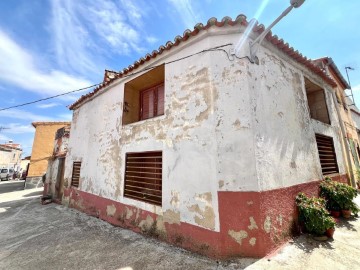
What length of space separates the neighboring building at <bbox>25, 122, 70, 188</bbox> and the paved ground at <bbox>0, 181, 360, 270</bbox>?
13.4m

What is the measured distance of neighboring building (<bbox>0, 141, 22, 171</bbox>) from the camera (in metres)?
34.5

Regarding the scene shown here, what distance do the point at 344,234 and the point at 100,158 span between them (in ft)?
23.9

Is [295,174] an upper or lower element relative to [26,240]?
upper

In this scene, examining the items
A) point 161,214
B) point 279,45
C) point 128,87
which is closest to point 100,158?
point 128,87

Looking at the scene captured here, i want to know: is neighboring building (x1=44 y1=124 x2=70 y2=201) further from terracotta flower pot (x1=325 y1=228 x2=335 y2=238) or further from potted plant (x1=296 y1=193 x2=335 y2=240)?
terracotta flower pot (x1=325 y1=228 x2=335 y2=238)

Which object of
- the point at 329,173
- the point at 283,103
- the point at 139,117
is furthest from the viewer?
the point at 139,117

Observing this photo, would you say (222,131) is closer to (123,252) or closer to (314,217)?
(314,217)

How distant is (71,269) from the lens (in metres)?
3.49

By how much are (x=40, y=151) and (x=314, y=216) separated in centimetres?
2161

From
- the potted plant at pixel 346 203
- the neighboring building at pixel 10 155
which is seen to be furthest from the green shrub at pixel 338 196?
the neighboring building at pixel 10 155

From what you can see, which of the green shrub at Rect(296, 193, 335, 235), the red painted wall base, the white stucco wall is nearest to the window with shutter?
the white stucco wall

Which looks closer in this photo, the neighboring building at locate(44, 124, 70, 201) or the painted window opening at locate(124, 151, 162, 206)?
the painted window opening at locate(124, 151, 162, 206)

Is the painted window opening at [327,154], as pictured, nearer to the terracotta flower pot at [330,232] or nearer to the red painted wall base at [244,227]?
the red painted wall base at [244,227]

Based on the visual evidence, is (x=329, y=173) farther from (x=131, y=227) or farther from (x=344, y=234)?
(x=131, y=227)
